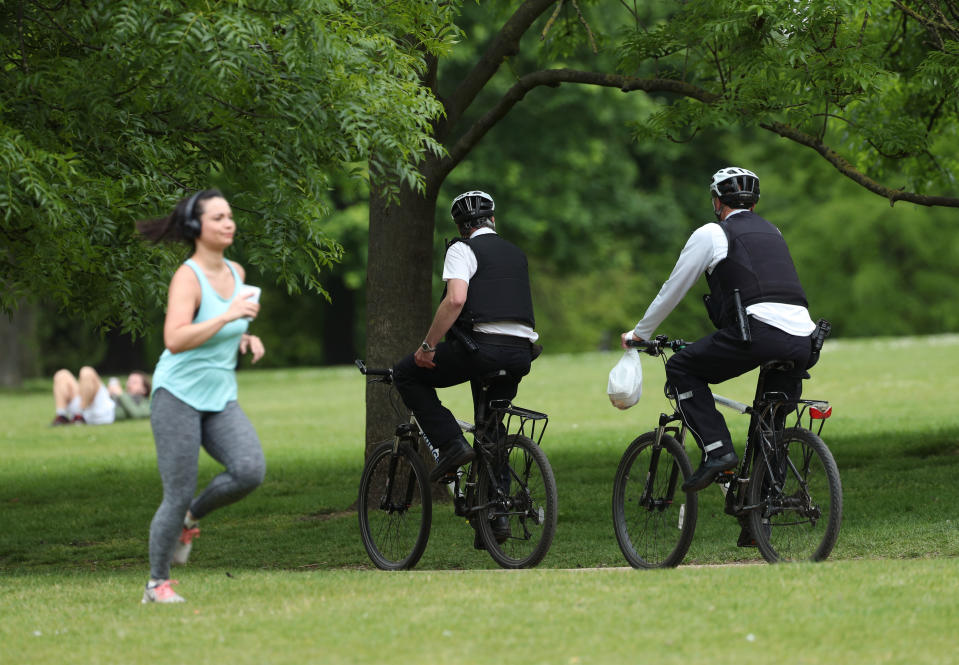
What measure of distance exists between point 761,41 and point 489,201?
3.64 metres

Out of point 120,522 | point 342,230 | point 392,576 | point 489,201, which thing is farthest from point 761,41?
point 342,230

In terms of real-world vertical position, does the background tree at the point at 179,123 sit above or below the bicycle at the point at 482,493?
above

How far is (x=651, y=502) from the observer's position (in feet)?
24.5

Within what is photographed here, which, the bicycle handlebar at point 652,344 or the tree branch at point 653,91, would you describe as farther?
the tree branch at point 653,91

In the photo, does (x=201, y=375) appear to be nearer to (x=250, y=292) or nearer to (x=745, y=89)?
(x=250, y=292)

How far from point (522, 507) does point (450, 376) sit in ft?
2.76

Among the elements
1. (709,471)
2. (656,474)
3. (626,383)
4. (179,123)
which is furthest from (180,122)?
(709,471)

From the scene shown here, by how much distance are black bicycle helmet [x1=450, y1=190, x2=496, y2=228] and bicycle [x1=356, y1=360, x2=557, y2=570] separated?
89 cm

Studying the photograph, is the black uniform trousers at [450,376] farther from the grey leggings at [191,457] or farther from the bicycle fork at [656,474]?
the grey leggings at [191,457]

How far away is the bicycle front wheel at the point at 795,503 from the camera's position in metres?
6.85

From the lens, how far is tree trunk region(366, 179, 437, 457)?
38.5 feet

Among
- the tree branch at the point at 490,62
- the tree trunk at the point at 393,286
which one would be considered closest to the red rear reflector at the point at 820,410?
the tree trunk at the point at 393,286

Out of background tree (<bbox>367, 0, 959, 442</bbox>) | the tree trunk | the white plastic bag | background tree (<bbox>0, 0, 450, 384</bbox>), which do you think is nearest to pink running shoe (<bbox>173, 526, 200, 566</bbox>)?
background tree (<bbox>0, 0, 450, 384</bbox>)

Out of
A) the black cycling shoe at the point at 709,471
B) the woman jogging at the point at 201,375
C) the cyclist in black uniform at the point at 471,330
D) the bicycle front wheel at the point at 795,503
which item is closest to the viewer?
the woman jogging at the point at 201,375
